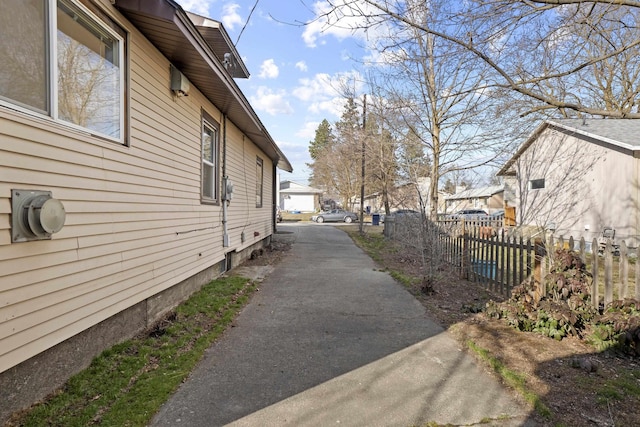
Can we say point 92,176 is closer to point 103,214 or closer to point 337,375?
point 103,214

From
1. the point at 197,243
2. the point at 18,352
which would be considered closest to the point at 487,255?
the point at 197,243

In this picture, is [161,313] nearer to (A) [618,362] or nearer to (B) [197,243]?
(B) [197,243]

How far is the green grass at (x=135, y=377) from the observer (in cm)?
252

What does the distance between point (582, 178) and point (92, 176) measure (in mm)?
15150

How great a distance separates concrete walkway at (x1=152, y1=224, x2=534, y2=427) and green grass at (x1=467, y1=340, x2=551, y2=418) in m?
0.12

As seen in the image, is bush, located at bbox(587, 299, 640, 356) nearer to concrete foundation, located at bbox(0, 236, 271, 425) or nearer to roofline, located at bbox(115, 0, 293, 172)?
concrete foundation, located at bbox(0, 236, 271, 425)

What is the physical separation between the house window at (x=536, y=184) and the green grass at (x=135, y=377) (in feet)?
48.5

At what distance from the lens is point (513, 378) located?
3.18 m

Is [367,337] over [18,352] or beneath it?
beneath

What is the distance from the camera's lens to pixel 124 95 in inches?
148

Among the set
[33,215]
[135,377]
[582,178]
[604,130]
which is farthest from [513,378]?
[604,130]

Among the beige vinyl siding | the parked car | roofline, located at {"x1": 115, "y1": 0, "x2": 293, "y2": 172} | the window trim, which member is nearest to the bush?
roofline, located at {"x1": 115, "y1": 0, "x2": 293, "y2": 172}

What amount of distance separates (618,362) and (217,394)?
382cm

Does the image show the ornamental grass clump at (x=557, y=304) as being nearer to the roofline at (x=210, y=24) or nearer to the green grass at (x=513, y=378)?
the green grass at (x=513, y=378)
